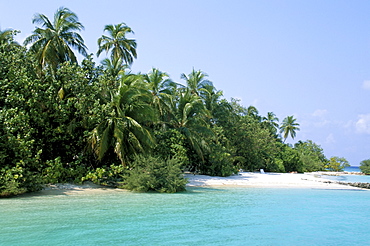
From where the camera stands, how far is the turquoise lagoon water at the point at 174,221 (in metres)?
7.36

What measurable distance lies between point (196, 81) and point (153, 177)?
16.4m

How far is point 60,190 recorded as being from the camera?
1520 centimetres

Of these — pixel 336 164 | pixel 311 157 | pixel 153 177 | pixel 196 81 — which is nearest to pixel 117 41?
pixel 196 81

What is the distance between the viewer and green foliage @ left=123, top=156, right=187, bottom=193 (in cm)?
1611

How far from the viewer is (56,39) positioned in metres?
20.9

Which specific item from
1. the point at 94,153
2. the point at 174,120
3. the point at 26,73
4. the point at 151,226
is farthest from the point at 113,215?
the point at 174,120

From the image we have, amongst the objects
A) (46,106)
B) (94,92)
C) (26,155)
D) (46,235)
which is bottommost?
(46,235)

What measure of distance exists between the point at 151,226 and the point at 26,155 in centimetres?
803

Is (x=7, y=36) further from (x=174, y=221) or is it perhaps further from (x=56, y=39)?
(x=174, y=221)

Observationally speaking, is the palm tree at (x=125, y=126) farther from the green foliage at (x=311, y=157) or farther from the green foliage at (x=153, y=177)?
the green foliage at (x=311, y=157)

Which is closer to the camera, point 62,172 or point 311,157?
point 62,172

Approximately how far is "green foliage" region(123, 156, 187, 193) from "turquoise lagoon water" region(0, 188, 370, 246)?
2.03m

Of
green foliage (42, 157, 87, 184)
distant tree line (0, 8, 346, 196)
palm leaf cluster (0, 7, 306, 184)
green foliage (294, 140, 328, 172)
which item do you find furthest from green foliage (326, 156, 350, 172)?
green foliage (42, 157, 87, 184)

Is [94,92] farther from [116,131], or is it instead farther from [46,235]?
[46,235]
